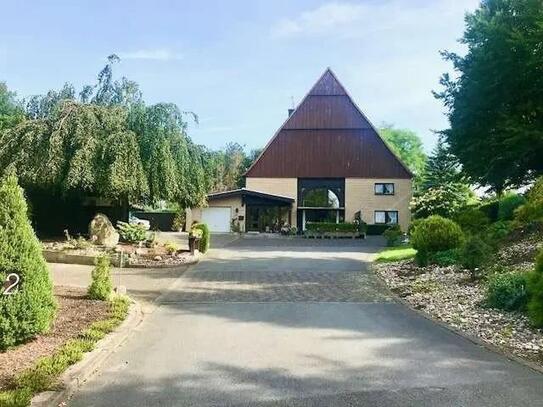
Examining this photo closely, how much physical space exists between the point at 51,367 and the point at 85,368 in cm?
38

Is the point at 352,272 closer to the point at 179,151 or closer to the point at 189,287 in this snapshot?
the point at 189,287

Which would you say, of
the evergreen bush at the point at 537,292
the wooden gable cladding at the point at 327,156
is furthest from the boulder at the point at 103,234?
the wooden gable cladding at the point at 327,156

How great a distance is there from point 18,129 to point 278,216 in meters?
23.9

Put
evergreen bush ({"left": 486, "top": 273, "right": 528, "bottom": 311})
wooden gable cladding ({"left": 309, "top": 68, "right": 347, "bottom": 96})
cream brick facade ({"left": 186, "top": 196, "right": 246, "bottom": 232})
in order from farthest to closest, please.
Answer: wooden gable cladding ({"left": 309, "top": 68, "right": 347, "bottom": 96}) < cream brick facade ({"left": 186, "top": 196, "right": 246, "bottom": 232}) < evergreen bush ({"left": 486, "top": 273, "right": 528, "bottom": 311})

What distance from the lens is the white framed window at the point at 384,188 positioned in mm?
41469

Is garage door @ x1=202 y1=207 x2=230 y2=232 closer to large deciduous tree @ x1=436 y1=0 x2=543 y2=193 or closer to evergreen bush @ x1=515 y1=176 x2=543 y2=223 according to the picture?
large deciduous tree @ x1=436 y1=0 x2=543 y2=193

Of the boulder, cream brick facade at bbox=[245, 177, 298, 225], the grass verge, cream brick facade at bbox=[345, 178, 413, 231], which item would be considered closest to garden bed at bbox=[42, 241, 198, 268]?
the boulder

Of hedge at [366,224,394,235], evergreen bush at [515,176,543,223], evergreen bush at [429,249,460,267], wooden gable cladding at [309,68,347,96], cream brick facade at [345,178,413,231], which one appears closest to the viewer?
evergreen bush at [429,249,460,267]

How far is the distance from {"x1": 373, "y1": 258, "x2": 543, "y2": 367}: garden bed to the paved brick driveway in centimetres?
64

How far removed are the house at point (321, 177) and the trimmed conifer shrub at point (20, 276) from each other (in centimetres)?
3373

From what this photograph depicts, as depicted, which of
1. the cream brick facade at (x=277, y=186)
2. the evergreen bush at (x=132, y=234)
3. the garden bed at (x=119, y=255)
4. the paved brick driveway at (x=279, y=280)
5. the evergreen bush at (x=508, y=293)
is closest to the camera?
the evergreen bush at (x=508, y=293)

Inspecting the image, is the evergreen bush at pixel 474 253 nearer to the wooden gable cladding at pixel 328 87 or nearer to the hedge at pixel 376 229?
the hedge at pixel 376 229

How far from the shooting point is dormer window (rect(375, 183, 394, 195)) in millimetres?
41469

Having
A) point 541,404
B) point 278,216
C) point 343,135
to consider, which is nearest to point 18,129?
point 541,404
